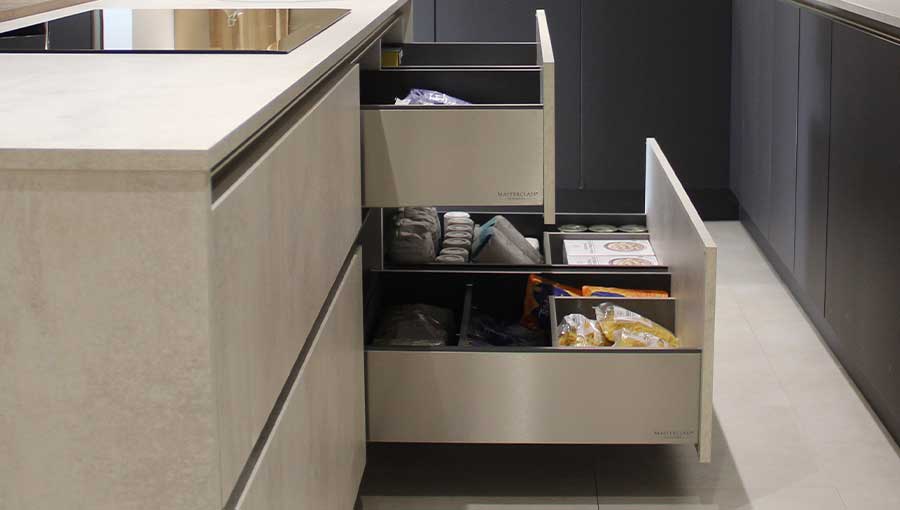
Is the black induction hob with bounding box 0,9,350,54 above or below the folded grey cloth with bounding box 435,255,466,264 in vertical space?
above

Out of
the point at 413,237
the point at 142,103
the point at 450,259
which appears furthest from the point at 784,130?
the point at 142,103

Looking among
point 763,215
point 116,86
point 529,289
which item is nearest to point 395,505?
point 529,289

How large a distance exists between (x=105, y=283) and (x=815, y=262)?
2.51 metres

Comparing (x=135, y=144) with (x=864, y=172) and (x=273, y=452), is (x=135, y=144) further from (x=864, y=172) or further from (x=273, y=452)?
(x=864, y=172)

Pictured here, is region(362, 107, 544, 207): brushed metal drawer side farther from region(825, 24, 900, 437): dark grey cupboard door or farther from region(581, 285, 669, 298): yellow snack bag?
region(825, 24, 900, 437): dark grey cupboard door

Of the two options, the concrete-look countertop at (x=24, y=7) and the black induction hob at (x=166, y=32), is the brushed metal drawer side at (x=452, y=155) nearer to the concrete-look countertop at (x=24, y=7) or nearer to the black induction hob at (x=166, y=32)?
the black induction hob at (x=166, y=32)

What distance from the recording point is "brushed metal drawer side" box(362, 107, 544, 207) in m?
2.08

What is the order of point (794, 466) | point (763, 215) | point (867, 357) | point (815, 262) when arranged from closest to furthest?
point (794, 466)
point (867, 357)
point (815, 262)
point (763, 215)

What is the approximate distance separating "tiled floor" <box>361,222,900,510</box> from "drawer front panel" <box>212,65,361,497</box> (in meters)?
0.77

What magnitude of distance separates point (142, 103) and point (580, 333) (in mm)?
1314

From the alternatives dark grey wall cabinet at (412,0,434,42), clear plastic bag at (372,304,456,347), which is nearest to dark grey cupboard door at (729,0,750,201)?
dark grey wall cabinet at (412,0,434,42)

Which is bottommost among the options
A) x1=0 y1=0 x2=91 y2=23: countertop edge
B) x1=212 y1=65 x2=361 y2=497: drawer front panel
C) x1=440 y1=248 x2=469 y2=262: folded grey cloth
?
x1=440 y1=248 x2=469 y2=262: folded grey cloth

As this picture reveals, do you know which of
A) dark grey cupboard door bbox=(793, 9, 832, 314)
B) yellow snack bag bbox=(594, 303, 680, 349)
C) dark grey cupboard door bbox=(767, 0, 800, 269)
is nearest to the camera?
yellow snack bag bbox=(594, 303, 680, 349)

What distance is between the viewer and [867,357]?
8.55 feet
